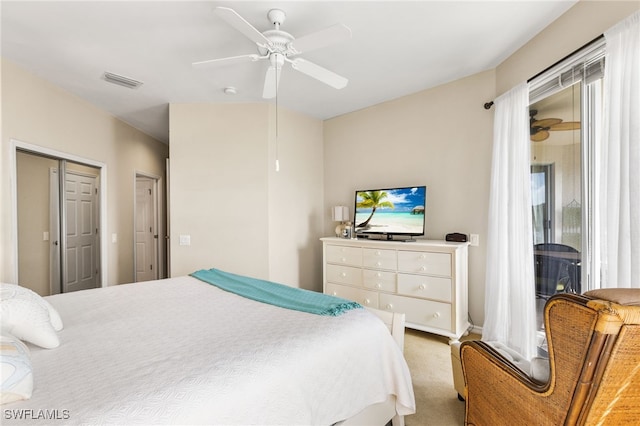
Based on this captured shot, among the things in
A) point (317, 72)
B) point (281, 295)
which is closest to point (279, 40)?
point (317, 72)

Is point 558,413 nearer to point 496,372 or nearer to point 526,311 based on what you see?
point 496,372

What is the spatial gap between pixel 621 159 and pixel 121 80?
411 cm

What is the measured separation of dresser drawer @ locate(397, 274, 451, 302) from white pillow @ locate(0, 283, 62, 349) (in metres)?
2.69

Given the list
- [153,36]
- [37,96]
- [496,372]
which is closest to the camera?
[496,372]

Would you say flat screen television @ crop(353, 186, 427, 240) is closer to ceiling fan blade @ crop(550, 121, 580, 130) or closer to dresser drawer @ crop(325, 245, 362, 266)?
dresser drawer @ crop(325, 245, 362, 266)

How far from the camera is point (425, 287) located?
2898 mm

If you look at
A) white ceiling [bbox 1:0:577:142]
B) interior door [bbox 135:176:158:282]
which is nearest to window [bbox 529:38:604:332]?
white ceiling [bbox 1:0:577:142]

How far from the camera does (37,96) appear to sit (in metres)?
2.93

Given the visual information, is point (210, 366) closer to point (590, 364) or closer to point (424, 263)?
point (590, 364)

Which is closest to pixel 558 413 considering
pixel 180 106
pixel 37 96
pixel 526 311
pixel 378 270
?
pixel 526 311

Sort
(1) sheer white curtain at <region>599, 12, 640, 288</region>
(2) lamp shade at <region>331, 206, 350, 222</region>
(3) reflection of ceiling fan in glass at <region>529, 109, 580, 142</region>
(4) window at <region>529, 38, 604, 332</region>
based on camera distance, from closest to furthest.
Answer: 1. (1) sheer white curtain at <region>599, 12, 640, 288</region>
2. (4) window at <region>529, 38, 604, 332</region>
3. (3) reflection of ceiling fan in glass at <region>529, 109, 580, 142</region>
4. (2) lamp shade at <region>331, 206, 350, 222</region>

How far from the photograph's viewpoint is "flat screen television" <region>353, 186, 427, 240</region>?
3.24 meters

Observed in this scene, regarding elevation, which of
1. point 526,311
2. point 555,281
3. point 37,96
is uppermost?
point 37,96

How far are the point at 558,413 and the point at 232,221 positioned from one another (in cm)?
334
